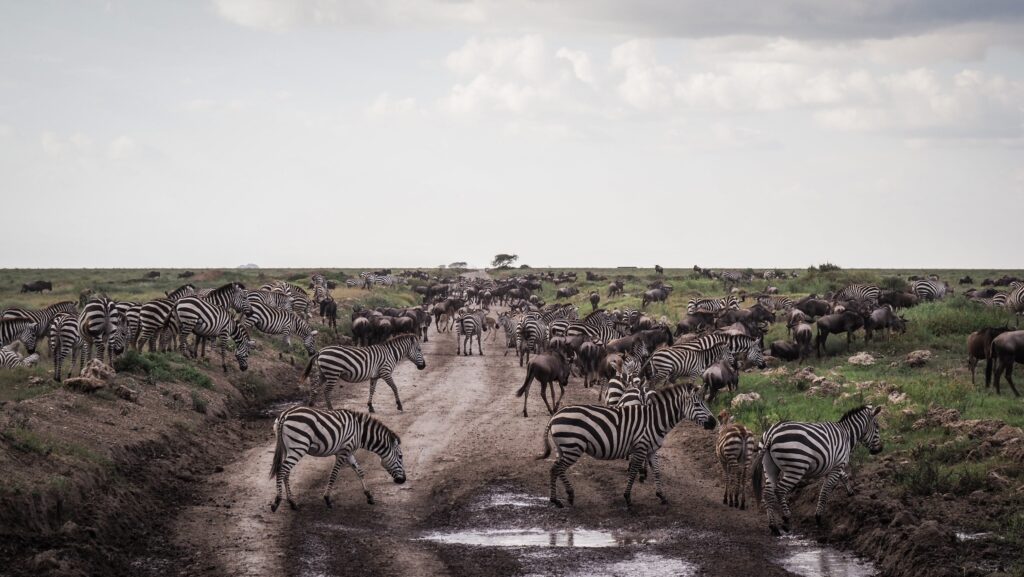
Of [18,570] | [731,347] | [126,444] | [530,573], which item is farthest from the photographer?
[731,347]

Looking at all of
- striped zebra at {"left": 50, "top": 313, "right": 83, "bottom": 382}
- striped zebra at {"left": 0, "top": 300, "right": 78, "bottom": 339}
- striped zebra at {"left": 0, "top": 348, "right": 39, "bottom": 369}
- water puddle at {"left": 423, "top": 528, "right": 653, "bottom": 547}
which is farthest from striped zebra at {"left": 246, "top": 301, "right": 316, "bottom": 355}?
water puddle at {"left": 423, "top": 528, "right": 653, "bottom": 547}

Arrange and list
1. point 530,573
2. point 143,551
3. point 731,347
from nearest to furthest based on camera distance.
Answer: point 530,573 → point 143,551 → point 731,347

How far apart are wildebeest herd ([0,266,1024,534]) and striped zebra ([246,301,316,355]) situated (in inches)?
2.6

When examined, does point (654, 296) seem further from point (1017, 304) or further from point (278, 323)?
point (278, 323)

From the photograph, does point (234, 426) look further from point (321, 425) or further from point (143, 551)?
point (143, 551)

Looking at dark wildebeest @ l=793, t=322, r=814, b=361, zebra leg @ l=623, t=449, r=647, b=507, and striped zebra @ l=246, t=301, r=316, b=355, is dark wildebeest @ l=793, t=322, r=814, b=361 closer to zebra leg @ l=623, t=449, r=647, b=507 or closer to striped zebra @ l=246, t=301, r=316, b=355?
zebra leg @ l=623, t=449, r=647, b=507

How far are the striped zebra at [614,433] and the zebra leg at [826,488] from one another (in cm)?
249

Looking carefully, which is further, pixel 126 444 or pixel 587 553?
pixel 126 444

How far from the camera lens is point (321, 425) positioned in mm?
15141

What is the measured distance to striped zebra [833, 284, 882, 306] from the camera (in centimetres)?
4128

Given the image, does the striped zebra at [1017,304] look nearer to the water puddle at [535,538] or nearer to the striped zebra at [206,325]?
the water puddle at [535,538]

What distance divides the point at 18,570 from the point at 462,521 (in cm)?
626

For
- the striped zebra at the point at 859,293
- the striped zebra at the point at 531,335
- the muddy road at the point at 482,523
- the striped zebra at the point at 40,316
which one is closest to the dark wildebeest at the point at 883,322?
the striped zebra at the point at 859,293

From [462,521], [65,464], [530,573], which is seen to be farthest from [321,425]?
[530,573]
